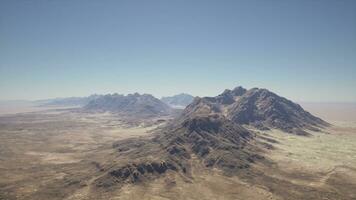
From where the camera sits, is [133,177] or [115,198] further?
[133,177]

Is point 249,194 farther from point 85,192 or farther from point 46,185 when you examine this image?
point 46,185

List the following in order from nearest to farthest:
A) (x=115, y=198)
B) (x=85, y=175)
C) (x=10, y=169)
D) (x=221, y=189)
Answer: (x=115, y=198), (x=221, y=189), (x=85, y=175), (x=10, y=169)

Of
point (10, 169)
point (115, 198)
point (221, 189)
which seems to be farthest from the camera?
point (10, 169)

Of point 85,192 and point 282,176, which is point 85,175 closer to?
point 85,192

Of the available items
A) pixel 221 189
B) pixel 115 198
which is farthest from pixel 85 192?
pixel 221 189

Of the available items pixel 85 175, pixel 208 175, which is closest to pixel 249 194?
pixel 208 175

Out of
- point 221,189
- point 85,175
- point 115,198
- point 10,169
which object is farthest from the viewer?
point 10,169

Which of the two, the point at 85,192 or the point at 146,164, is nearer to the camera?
the point at 85,192
